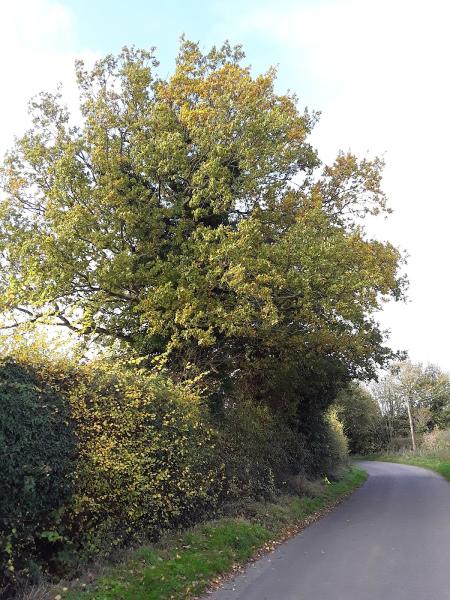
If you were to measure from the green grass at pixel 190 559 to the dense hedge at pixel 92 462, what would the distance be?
0.44m

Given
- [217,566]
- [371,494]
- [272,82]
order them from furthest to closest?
[371,494]
[272,82]
[217,566]

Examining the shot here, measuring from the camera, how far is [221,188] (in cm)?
1366

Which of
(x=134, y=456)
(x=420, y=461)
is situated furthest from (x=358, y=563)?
(x=420, y=461)

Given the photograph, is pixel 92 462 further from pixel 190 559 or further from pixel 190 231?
pixel 190 231

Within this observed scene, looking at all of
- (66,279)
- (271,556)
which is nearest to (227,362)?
(66,279)

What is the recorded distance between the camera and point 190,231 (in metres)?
15.4

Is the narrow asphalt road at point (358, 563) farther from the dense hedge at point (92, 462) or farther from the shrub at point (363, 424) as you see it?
the shrub at point (363, 424)

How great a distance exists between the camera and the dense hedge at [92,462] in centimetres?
601

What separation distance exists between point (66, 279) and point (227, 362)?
573 cm

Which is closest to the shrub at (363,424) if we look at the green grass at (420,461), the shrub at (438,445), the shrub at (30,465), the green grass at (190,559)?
the green grass at (420,461)

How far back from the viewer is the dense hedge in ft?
19.7

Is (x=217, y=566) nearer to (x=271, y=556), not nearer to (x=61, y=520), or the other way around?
(x=271, y=556)

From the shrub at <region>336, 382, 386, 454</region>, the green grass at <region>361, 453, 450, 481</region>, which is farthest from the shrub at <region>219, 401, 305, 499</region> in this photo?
the shrub at <region>336, 382, 386, 454</region>

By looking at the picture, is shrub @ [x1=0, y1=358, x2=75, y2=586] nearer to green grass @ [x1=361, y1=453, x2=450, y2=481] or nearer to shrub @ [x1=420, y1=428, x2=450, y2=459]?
green grass @ [x1=361, y1=453, x2=450, y2=481]
